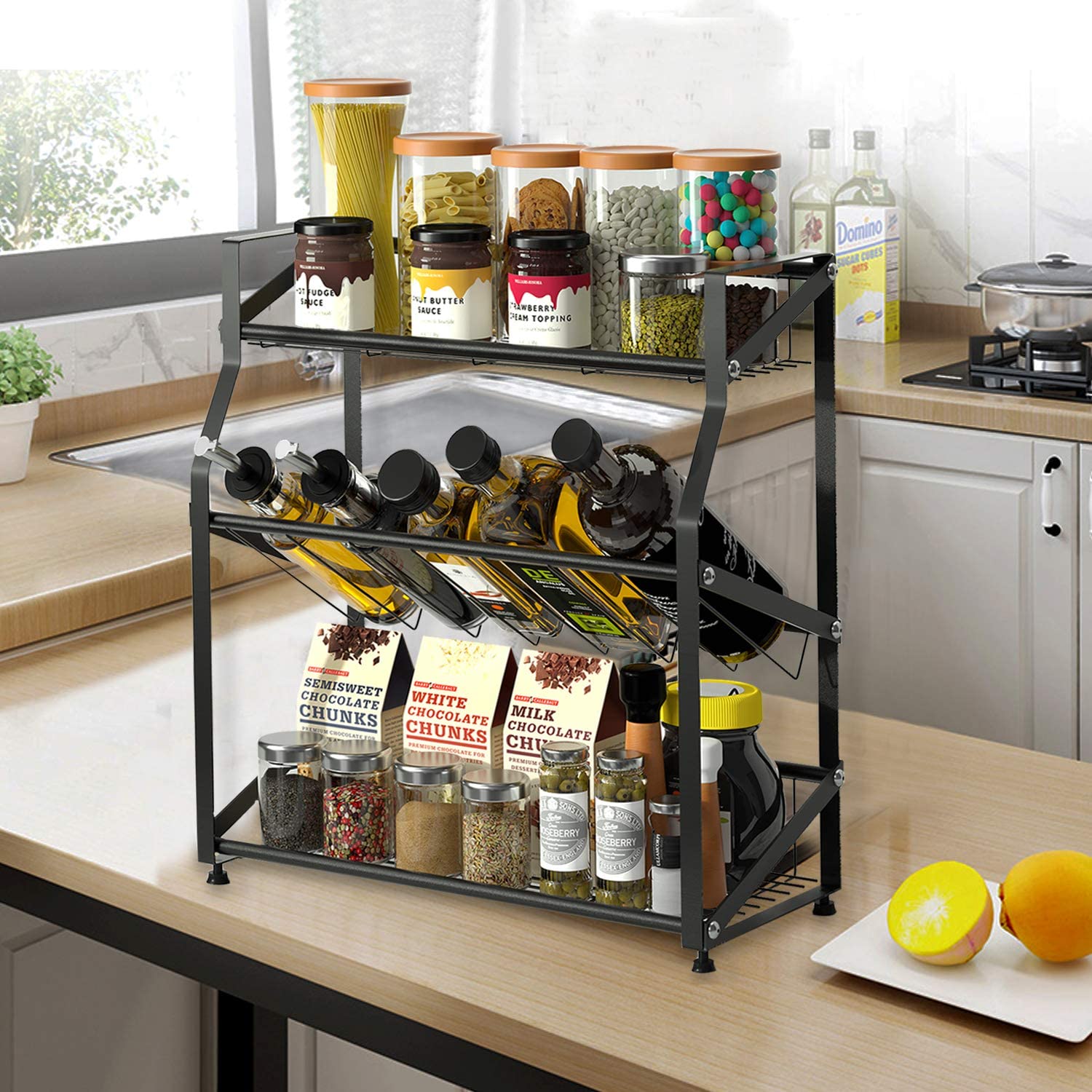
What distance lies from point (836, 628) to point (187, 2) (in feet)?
8.24

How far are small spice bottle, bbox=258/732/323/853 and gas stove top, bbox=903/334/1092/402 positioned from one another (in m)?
1.88

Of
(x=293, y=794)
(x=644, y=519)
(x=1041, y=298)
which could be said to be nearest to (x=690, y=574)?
(x=644, y=519)

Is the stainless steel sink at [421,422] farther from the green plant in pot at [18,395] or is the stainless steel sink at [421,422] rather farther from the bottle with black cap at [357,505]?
the bottle with black cap at [357,505]

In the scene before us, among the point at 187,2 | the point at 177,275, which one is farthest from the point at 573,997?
the point at 187,2

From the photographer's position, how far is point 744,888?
98 cm

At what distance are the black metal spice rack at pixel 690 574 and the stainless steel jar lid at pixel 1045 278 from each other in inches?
65.2

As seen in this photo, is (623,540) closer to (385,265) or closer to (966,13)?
(385,265)

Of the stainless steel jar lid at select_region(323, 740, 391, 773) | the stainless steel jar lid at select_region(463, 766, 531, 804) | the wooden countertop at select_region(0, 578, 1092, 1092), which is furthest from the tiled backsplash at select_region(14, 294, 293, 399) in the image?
the stainless steel jar lid at select_region(463, 766, 531, 804)

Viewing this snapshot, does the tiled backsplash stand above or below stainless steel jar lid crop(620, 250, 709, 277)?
below

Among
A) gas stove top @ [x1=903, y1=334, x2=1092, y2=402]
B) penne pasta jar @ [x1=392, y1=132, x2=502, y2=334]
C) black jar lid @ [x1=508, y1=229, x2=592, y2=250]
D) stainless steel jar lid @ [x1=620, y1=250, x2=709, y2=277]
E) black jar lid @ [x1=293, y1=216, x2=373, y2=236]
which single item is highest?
penne pasta jar @ [x1=392, y1=132, x2=502, y2=334]

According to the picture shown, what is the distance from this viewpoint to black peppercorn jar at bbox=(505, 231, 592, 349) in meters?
0.99

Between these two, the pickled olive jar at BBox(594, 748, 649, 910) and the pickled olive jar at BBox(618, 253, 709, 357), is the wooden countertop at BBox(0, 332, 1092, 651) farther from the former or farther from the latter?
the pickled olive jar at BBox(594, 748, 649, 910)

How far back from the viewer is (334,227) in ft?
3.50

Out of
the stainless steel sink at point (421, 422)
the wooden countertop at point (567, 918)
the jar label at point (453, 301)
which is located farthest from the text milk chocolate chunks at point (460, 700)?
the stainless steel sink at point (421, 422)
